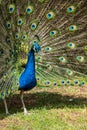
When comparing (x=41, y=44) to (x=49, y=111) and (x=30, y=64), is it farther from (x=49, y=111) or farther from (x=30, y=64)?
(x=49, y=111)

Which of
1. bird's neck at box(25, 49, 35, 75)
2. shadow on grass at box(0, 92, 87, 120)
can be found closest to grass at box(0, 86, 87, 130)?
shadow on grass at box(0, 92, 87, 120)

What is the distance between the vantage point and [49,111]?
6414 millimetres

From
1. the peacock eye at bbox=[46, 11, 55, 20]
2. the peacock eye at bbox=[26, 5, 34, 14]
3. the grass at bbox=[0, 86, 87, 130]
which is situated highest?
the peacock eye at bbox=[26, 5, 34, 14]

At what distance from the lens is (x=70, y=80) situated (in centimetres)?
671

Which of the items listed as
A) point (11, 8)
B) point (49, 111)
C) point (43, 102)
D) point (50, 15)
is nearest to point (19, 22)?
point (11, 8)

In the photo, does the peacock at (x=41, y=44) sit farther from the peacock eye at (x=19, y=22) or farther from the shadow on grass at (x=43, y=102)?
the shadow on grass at (x=43, y=102)

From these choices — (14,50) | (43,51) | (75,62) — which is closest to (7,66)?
(14,50)

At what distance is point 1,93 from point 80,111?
4.08 feet

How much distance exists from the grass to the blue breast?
0.46 meters

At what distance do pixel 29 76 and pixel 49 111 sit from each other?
65cm

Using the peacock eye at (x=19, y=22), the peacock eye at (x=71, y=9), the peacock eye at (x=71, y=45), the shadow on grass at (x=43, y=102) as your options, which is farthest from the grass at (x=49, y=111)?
the peacock eye at (x=71, y=9)

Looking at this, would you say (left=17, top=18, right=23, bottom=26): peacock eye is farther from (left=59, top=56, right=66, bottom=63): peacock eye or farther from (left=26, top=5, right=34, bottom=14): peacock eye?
(left=59, top=56, right=66, bottom=63): peacock eye

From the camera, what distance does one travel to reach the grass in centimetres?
578

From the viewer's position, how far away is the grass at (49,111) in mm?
5777
